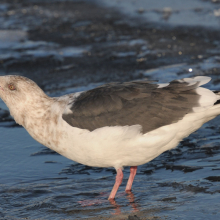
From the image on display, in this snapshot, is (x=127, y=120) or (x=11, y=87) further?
(x=11, y=87)

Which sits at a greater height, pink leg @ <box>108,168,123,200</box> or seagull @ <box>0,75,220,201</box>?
seagull @ <box>0,75,220,201</box>

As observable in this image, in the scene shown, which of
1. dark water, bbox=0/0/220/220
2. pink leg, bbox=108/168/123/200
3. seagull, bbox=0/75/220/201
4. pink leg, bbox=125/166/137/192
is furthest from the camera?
pink leg, bbox=125/166/137/192

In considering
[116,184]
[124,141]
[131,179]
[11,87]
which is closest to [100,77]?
[11,87]

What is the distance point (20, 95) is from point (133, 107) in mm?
1597

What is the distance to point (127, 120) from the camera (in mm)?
5574

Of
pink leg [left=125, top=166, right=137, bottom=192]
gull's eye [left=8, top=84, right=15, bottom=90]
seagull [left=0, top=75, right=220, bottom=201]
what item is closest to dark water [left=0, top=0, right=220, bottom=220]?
pink leg [left=125, top=166, right=137, bottom=192]

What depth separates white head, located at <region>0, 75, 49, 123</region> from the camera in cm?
605

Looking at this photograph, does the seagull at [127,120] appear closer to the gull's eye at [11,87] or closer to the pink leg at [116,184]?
the pink leg at [116,184]

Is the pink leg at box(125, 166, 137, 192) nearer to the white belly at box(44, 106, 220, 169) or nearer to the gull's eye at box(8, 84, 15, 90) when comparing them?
the white belly at box(44, 106, 220, 169)

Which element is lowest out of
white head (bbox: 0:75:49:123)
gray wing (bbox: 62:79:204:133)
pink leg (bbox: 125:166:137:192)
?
pink leg (bbox: 125:166:137:192)

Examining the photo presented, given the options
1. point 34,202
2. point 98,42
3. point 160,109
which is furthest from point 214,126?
point 98,42

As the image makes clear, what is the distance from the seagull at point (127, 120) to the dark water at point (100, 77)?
0.50m

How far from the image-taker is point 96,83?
9.88 meters

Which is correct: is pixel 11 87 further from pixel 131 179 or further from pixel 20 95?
pixel 131 179
